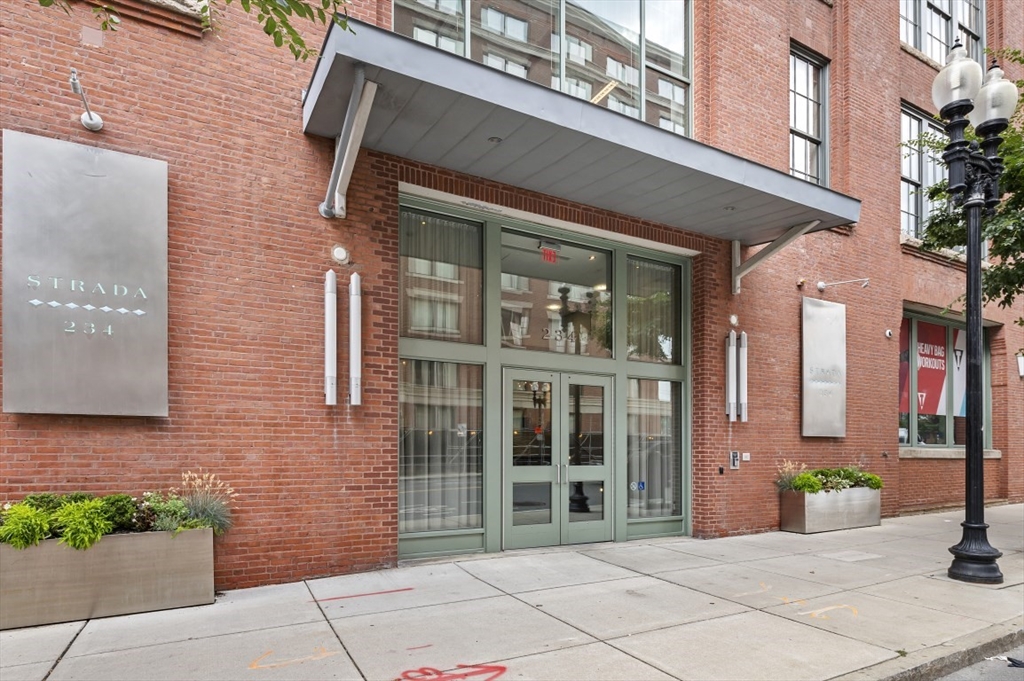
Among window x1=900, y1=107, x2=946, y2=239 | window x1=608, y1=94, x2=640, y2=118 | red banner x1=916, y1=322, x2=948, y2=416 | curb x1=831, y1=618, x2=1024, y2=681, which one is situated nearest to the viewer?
curb x1=831, y1=618, x2=1024, y2=681

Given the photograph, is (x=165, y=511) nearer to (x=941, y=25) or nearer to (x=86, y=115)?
(x=86, y=115)

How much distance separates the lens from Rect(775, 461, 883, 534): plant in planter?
1052 cm

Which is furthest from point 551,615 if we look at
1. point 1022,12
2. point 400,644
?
point 1022,12

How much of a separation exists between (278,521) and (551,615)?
2896mm

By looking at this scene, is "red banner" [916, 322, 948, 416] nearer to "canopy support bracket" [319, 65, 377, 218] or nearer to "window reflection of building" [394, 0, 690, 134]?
"window reflection of building" [394, 0, 690, 134]

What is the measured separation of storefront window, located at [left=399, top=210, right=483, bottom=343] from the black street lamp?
580 cm

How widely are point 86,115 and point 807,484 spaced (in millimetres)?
10644

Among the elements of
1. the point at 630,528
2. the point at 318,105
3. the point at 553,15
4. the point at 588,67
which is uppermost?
the point at 553,15

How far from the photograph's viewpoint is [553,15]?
9.33 meters

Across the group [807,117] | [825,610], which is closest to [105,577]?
[825,610]

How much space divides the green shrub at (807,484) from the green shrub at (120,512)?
929cm

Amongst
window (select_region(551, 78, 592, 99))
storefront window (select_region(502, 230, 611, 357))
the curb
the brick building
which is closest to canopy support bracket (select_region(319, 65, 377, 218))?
the brick building

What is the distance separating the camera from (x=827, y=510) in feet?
35.3

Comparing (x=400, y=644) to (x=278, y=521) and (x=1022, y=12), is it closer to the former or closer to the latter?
(x=278, y=521)
